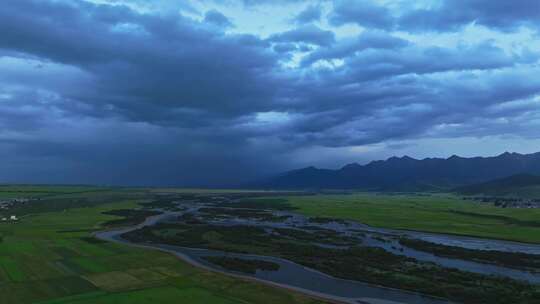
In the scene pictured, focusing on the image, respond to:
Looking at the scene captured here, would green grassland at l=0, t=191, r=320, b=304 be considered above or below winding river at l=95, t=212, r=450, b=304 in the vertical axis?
above

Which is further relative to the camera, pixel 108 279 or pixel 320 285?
pixel 320 285

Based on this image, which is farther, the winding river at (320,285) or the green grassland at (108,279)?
the winding river at (320,285)

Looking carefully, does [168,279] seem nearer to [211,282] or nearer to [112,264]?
[211,282]

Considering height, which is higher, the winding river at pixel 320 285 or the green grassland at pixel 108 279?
the green grassland at pixel 108 279

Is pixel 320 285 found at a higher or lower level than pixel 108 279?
lower

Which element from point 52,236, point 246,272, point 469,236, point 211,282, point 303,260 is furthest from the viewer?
point 469,236

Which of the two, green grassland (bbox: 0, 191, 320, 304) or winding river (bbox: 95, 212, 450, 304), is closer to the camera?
green grassland (bbox: 0, 191, 320, 304)

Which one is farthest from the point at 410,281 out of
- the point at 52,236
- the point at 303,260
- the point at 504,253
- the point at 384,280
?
the point at 52,236

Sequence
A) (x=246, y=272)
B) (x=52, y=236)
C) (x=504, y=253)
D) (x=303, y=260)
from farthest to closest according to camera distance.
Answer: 1. (x=52, y=236)
2. (x=504, y=253)
3. (x=303, y=260)
4. (x=246, y=272)
